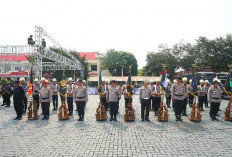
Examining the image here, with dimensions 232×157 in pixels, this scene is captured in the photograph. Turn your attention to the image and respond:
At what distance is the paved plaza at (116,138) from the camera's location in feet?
16.6

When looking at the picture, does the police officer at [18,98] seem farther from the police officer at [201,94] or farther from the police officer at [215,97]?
the police officer at [201,94]

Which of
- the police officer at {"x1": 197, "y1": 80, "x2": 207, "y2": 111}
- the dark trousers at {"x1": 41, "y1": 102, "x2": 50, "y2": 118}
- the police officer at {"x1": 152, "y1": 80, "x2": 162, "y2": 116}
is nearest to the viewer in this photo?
the dark trousers at {"x1": 41, "y1": 102, "x2": 50, "y2": 118}

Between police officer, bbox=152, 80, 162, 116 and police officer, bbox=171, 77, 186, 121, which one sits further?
police officer, bbox=152, 80, 162, 116

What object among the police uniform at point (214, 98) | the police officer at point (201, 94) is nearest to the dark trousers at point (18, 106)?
the police uniform at point (214, 98)

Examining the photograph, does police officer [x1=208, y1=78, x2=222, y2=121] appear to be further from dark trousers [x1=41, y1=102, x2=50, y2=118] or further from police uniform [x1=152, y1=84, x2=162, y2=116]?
dark trousers [x1=41, y1=102, x2=50, y2=118]

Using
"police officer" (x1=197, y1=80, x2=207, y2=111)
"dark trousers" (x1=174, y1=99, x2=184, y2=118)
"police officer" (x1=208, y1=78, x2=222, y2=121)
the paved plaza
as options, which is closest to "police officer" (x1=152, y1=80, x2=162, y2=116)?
"dark trousers" (x1=174, y1=99, x2=184, y2=118)

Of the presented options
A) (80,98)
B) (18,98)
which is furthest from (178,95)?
(18,98)

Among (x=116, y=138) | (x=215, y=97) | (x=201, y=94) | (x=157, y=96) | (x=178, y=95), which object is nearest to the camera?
(x=116, y=138)

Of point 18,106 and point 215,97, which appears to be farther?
point 18,106

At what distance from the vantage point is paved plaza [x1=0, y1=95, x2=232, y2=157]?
5.05 meters

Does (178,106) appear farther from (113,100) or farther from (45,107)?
(45,107)

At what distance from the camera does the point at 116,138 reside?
616 centimetres

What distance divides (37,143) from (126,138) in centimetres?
271

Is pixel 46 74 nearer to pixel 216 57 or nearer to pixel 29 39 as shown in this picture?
pixel 29 39
